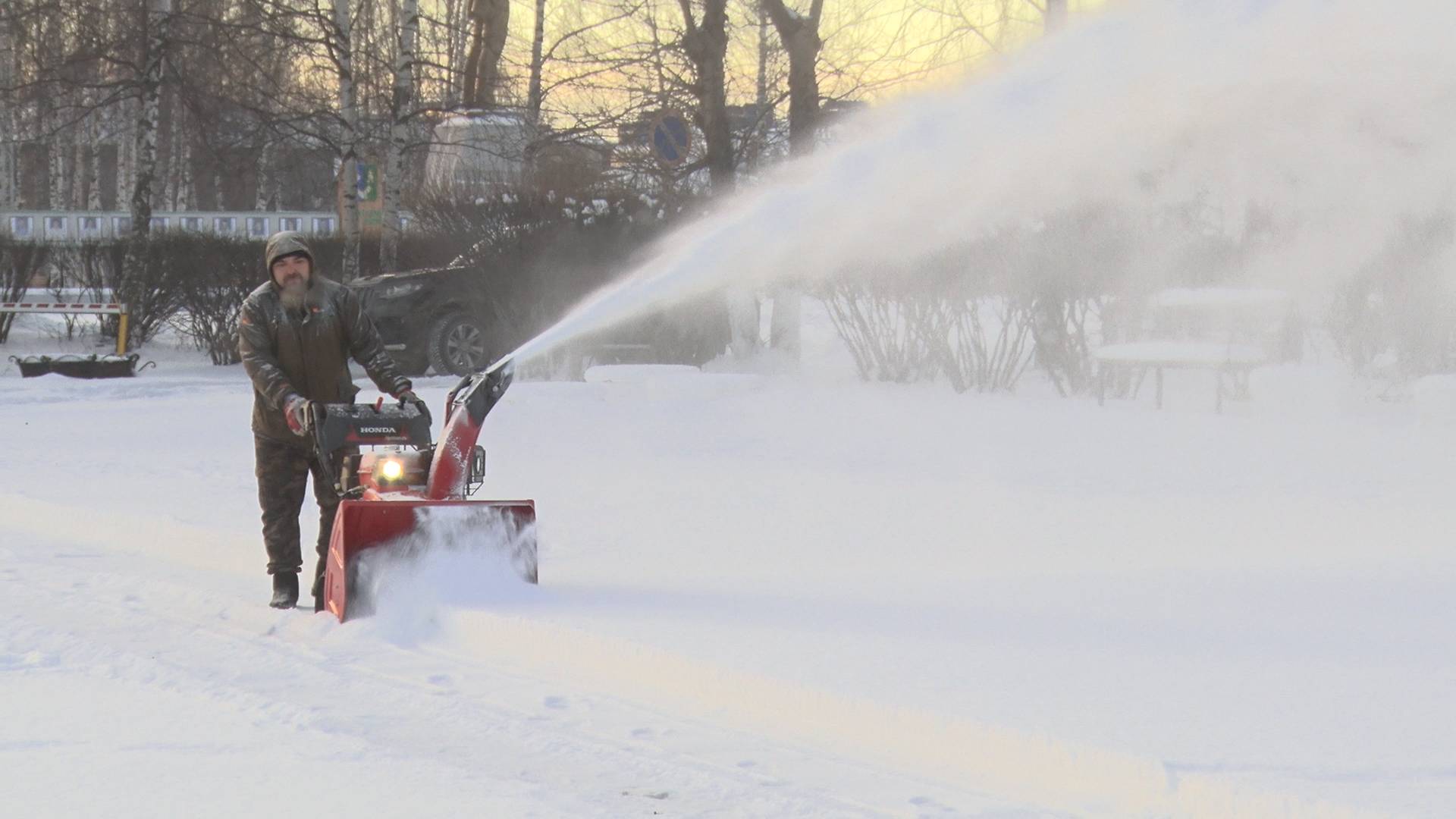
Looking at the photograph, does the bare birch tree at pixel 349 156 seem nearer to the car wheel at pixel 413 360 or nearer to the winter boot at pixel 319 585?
the car wheel at pixel 413 360

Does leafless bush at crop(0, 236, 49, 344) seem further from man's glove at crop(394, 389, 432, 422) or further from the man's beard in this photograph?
man's glove at crop(394, 389, 432, 422)

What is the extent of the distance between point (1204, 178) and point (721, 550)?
8115mm

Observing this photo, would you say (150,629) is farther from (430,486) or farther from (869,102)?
(869,102)

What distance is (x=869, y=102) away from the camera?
1961 cm

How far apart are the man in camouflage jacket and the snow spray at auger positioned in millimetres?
2109

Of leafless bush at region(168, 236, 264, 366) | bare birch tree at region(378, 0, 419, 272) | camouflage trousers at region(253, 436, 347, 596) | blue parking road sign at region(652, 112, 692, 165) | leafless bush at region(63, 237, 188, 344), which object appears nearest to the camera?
camouflage trousers at region(253, 436, 347, 596)

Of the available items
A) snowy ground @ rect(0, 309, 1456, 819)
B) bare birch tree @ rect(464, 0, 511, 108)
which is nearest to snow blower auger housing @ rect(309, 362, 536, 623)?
snowy ground @ rect(0, 309, 1456, 819)

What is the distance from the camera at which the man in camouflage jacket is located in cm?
655

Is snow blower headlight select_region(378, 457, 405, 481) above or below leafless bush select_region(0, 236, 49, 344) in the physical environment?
below

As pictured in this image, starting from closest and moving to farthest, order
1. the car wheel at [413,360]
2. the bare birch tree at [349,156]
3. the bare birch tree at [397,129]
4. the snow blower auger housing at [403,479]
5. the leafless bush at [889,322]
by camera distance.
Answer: the snow blower auger housing at [403,479] → the leafless bush at [889,322] → the car wheel at [413,360] → the bare birch tree at [397,129] → the bare birch tree at [349,156]

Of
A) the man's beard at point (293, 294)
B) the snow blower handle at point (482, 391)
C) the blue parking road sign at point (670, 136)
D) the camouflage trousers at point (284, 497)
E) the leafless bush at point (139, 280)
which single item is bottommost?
the camouflage trousers at point (284, 497)

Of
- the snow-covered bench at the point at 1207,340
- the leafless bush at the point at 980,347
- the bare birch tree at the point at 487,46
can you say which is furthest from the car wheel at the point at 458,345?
the snow-covered bench at the point at 1207,340

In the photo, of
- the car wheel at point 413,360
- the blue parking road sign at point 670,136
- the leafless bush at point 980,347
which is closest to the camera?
the leafless bush at point 980,347

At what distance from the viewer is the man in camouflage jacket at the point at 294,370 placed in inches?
258
